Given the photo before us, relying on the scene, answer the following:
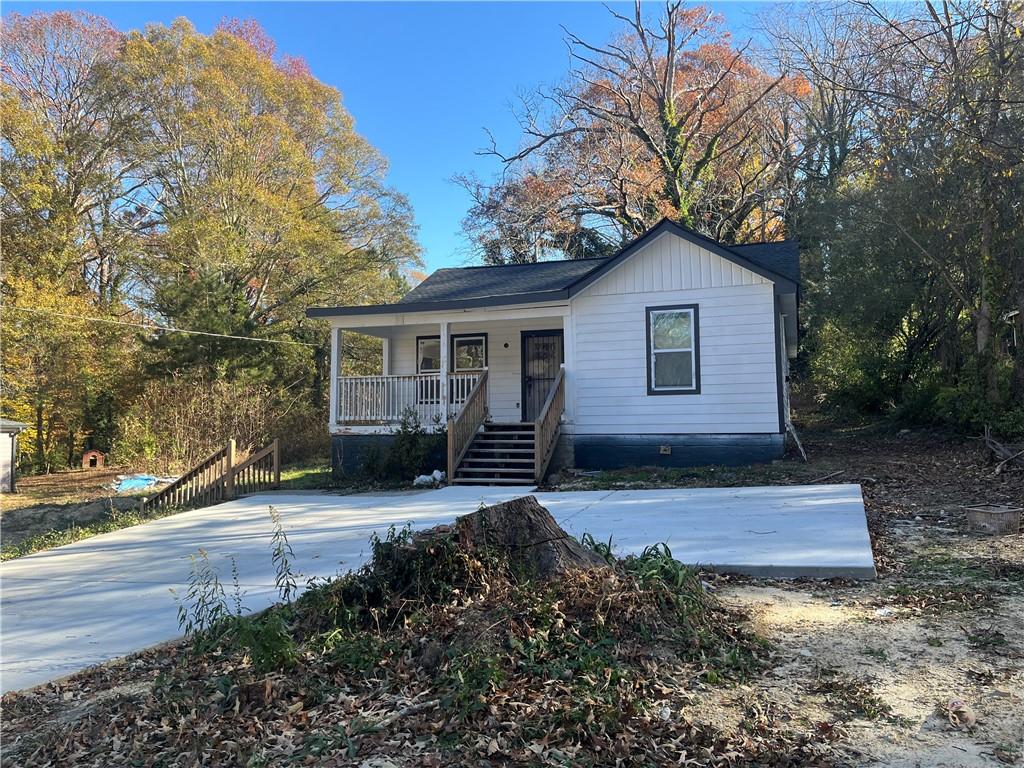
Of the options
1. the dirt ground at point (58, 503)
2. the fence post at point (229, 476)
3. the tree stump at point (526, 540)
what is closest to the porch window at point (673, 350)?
the fence post at point (229, 476)

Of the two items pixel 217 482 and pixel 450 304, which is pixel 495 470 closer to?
pixel 450 304

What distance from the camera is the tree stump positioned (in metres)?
4.19

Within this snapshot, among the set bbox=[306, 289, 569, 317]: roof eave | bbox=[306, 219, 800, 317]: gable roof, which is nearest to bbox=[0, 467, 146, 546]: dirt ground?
bbox=[306, 289, 569, 317]: roof eave

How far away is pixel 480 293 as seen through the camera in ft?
47.0

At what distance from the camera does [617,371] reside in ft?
41.8

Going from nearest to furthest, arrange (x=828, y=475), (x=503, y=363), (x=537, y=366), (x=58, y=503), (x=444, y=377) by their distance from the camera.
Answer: (x=828, y=475) → (x=444, y=377) → (x=537, y=366) → (x=503, y=363) → (x=58, y=503)

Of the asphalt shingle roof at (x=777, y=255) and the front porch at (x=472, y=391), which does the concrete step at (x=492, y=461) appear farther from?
the asphalt shingle roof at (x=777, y=255)

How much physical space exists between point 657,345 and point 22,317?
20187mm

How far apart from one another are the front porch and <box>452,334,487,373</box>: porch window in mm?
22

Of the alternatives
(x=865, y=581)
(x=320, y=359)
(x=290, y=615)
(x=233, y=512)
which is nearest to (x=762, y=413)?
(x=865, y=581)

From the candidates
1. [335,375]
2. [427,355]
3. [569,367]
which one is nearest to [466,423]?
[569,367]

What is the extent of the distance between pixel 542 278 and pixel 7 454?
16897 millimetres

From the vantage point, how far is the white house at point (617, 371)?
11906 mm

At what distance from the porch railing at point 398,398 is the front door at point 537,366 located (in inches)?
50.8
